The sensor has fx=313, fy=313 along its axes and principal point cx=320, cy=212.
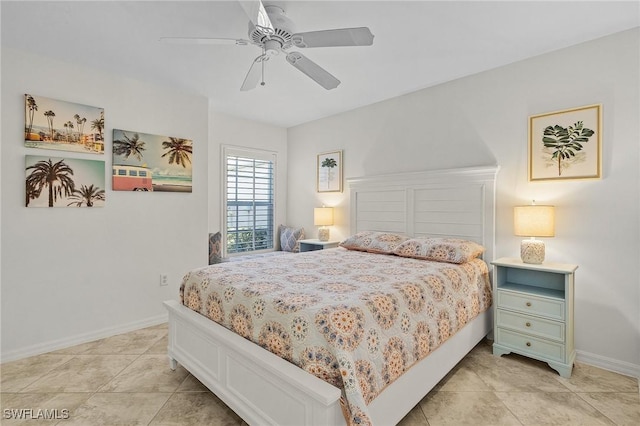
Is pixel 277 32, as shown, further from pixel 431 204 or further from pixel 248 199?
pixel 248 199

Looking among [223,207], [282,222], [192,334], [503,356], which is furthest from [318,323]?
[282,222]

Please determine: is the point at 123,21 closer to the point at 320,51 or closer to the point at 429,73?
the point at 320,51

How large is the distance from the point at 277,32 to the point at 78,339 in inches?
123

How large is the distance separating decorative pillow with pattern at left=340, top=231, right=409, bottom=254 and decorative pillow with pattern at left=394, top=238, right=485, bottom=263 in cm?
14

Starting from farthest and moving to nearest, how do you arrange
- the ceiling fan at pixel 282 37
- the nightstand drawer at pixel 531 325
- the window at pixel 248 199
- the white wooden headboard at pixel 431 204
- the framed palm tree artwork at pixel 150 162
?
1. the window at pixel 248 199
2. the framed palm tree artwork at pixel 150 162
3. the white wooden headboard at pixel 431 204
4. the nightstand drawer at pixel 531 325
5. the ceiling fan at pixel 282 37

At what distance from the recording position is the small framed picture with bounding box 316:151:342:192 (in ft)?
14.2

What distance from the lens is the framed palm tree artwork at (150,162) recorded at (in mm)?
3088

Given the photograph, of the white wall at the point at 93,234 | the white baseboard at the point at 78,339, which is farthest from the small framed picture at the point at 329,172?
the white baseboard at the point at 78,339

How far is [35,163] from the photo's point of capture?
2.62 metres

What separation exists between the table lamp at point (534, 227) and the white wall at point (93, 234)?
3255 millimetres

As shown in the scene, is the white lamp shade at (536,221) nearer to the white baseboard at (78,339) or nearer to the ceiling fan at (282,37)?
the ceiling fan at (282,37)

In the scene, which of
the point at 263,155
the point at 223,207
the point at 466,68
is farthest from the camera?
the point at 263,155

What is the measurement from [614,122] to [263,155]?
3937mm

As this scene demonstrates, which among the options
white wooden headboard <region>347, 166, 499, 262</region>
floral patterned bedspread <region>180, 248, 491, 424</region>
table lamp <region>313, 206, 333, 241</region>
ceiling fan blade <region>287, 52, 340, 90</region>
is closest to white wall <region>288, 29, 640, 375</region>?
white wooden headboard <region>347, 166, 499, 262</region>
